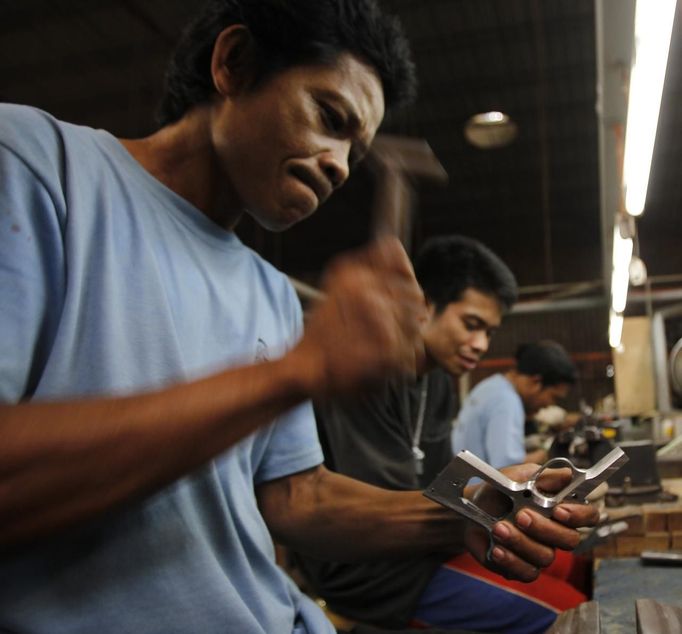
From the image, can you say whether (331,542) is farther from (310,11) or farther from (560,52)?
(560,52)

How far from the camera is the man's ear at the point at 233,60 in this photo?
1.00 m

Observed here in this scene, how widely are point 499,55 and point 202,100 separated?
16.4ft

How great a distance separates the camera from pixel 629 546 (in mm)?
1563

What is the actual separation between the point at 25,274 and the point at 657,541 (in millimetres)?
1485

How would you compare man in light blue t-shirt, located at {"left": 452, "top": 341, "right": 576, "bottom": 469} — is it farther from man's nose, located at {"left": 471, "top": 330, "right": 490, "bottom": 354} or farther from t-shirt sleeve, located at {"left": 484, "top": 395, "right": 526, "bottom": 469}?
man's nose, located at {"left": 471, "top": 330, "right": 490, "bottom": 354}

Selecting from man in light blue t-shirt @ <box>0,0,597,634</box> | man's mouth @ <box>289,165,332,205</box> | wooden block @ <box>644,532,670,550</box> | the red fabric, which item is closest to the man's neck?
man in light blue t-shirt @ <box>0,0,597,634</box>

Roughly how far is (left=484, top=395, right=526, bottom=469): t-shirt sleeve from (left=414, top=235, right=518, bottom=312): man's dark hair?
0.68 metres

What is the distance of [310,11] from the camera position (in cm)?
100

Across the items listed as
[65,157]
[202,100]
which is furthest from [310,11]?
[65,157]

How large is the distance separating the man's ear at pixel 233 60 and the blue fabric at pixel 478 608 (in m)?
1.24

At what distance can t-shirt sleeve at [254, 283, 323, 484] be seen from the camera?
1085mm

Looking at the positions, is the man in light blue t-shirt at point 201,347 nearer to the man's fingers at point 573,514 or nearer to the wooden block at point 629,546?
the man's fingers at point 573,514

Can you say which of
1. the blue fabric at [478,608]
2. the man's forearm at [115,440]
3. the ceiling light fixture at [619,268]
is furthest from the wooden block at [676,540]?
the ceiling light fixture at [619,268]

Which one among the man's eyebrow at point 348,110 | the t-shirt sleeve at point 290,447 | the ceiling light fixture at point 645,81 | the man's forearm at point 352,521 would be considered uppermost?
the ceiling light fixture at point 645,81
